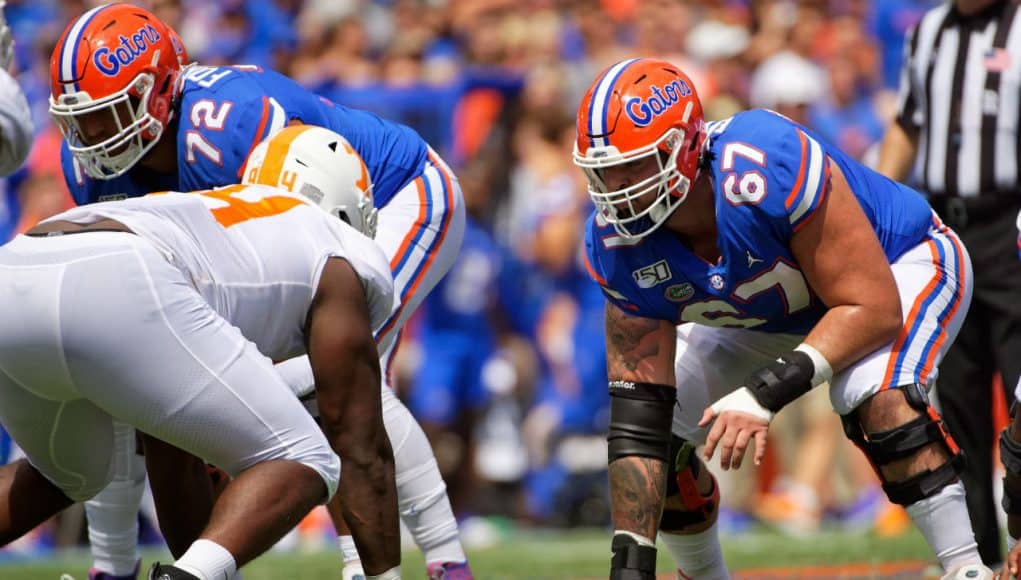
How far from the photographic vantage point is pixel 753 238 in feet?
14.1

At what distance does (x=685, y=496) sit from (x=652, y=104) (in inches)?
49.9

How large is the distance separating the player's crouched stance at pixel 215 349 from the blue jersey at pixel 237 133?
3.19ft

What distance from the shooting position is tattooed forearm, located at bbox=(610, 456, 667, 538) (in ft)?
14.6

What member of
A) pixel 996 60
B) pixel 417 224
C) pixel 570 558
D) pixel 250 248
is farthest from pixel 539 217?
pixel 250 248

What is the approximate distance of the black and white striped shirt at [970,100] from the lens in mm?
6270

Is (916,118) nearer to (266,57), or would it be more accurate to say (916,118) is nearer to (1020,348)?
(1020,348)

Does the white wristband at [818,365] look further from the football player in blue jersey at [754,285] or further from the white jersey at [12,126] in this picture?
the white jersey at [12,126]

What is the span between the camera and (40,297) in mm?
3324

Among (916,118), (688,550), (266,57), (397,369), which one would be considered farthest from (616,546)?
(266,57)

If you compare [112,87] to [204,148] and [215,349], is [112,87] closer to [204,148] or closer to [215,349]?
[204,148]

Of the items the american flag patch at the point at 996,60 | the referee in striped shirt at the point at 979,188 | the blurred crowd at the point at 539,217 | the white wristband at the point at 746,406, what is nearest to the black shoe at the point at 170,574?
the white wristband at the point at 746,406

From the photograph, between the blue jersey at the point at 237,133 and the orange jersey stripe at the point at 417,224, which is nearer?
the blue jersey at the point at 237,133

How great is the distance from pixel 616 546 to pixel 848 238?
42.3 inches

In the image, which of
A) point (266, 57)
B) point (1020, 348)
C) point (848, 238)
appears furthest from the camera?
point (266, 57)
